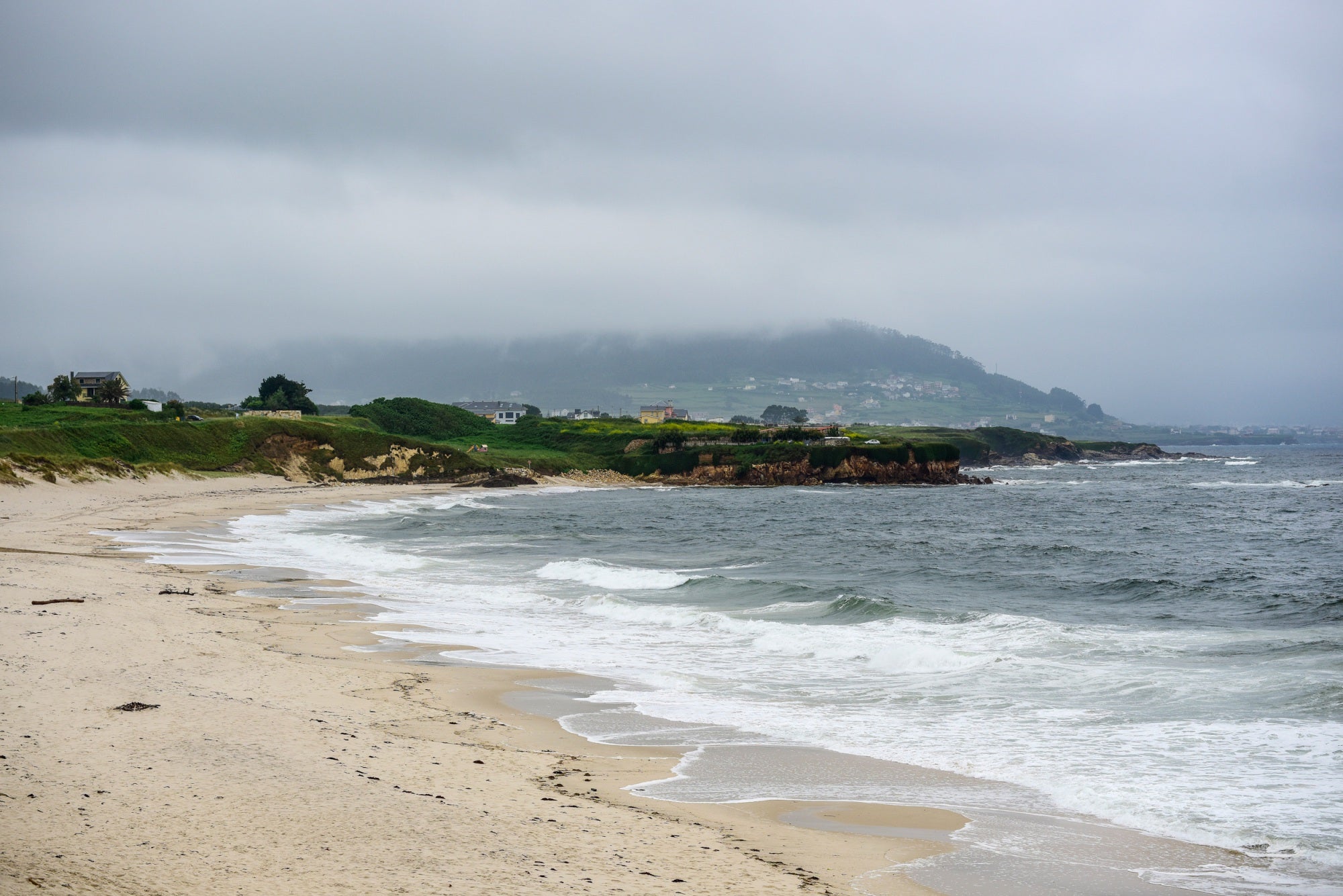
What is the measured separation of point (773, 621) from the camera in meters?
19.2

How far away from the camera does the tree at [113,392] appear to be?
8488 cm

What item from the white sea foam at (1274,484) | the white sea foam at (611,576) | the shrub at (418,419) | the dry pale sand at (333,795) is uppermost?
the shrub at (418,419)

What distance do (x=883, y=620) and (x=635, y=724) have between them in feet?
30.4

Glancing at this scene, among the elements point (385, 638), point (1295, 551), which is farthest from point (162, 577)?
point (1295, 551)

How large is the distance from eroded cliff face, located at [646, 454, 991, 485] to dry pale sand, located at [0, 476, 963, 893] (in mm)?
73587

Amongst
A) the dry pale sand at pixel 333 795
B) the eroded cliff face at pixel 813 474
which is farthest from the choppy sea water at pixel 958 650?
the eroded cliff face at pixel 813 474

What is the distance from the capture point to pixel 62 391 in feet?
296

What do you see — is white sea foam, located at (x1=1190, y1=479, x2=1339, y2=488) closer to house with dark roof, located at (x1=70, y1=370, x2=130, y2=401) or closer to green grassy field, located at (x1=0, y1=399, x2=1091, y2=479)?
green grassy field, located at (x1=0, y1=399, x2=1091, y2=479)

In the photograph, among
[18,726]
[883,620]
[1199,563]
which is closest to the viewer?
[18,726]

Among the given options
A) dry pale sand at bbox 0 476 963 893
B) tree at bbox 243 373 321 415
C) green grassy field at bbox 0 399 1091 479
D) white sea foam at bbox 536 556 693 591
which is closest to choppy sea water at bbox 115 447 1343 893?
white sea foam at bbox 536 556 693 591

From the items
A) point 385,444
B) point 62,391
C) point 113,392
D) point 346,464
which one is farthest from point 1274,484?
point 62,391

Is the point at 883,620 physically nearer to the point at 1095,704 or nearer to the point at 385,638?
the point at 1095,704

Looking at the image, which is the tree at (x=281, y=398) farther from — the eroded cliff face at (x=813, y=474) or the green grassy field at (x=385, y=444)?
the eroded cliff face at (x=813, y=474)

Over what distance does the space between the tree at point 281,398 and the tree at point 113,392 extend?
52.5ft
